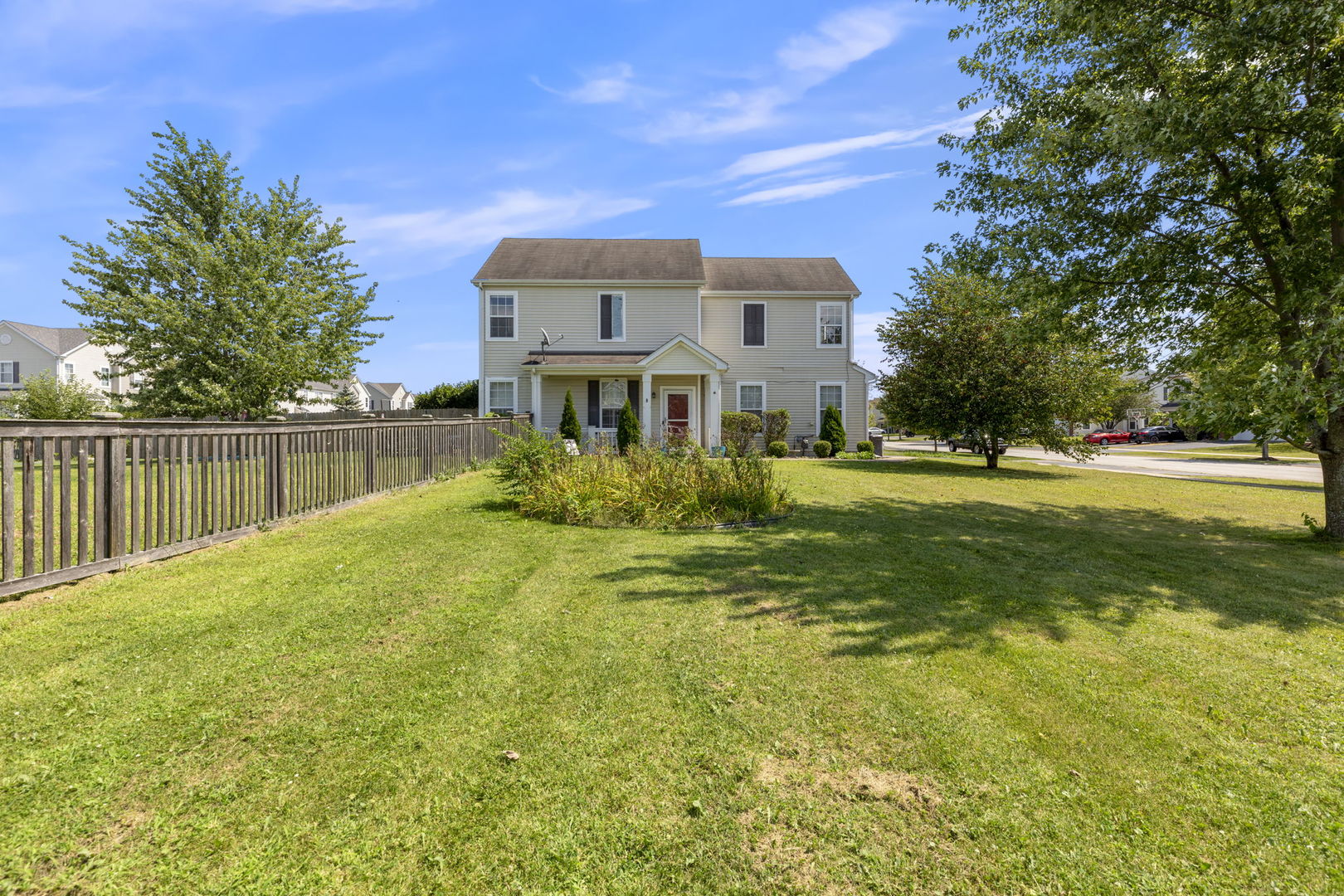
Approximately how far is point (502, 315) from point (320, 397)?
1452 centimetres

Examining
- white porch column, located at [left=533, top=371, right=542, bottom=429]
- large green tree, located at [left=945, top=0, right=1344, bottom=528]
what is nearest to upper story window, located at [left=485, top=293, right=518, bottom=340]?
white porch column, located at [left=533, top=371, right=542, bottom=429]

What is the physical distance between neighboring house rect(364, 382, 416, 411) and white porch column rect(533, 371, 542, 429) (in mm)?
67669

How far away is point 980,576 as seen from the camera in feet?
17.7

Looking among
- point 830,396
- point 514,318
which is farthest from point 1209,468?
point 514,318

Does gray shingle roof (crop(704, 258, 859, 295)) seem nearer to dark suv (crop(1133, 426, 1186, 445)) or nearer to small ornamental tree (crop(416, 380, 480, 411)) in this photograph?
small ornamental tree (crop(416, 380, 480, 411))

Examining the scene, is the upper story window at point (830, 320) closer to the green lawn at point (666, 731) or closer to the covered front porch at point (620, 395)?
the covered front porch at point (620, 395)

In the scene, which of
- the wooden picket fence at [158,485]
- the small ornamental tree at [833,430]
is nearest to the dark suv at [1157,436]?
the small ornamental tree at [833,430]

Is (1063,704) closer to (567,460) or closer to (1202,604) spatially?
(1202,604)

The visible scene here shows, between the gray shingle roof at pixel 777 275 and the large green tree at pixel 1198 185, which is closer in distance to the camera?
the large green tree at pixel 1198 185

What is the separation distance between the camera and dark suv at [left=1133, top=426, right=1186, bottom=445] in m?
43.2

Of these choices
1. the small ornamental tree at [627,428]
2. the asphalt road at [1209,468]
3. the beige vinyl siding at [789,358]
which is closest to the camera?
the asphalt road at [1209,468]

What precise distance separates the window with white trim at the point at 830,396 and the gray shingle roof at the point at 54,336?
46936mm

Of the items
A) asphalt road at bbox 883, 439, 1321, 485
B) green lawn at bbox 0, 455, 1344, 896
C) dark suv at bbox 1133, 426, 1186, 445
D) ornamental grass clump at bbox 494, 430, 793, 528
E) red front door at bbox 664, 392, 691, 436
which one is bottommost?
green lawn at bbox 0, 455, 1344, 896

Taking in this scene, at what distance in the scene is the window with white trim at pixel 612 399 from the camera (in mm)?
20625
